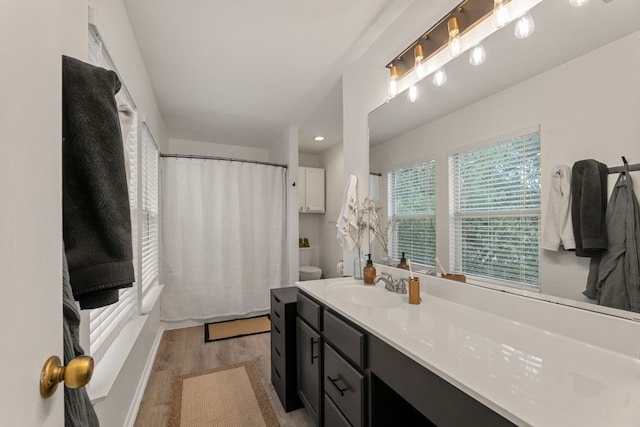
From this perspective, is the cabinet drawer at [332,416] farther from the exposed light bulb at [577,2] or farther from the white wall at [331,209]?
the white wall at [331,209]

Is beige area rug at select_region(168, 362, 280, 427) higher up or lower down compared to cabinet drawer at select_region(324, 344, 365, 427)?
lower down

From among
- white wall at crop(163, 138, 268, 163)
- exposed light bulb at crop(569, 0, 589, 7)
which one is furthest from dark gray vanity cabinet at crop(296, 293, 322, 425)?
white wall at crop(163, 138, 268, 163)

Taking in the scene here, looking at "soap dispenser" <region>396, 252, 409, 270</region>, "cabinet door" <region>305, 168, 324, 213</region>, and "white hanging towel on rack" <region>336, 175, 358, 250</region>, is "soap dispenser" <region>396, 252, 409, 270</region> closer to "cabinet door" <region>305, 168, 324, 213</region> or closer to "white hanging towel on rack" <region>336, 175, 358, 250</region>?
"white hanging towel on rack" <region>336, 175, 358, 250</region>

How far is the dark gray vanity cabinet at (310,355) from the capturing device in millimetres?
1467

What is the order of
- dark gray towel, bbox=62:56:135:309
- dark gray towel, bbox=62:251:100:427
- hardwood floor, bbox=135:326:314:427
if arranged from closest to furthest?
1. dark gray towel, bbox=62:251:100:427
2. dark gray towel, bbox=62:56:135:309
3. hardwood floor, bbox=135:326:314:427

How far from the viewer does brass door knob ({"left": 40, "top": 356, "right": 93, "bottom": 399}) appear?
42cm

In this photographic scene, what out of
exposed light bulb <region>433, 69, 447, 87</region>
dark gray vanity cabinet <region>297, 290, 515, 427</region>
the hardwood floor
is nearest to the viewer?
dark gray vanity cabinet <region>297, 290, 515, 427</region>

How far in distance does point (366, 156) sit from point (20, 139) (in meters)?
1.80

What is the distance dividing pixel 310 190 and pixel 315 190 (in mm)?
80

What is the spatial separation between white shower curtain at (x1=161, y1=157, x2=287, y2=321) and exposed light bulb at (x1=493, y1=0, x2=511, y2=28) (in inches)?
111

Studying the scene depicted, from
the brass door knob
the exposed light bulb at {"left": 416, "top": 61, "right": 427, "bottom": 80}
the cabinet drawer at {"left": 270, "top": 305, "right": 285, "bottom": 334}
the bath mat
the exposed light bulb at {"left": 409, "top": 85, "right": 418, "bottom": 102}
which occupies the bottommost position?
the bath mat

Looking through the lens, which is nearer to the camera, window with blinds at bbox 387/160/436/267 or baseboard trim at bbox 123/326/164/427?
window with blinds at bbox 387/160/436/267

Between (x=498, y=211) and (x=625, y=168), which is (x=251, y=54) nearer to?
(x=498, y=211)

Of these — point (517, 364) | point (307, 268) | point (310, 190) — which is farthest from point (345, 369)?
point (310, 190)
